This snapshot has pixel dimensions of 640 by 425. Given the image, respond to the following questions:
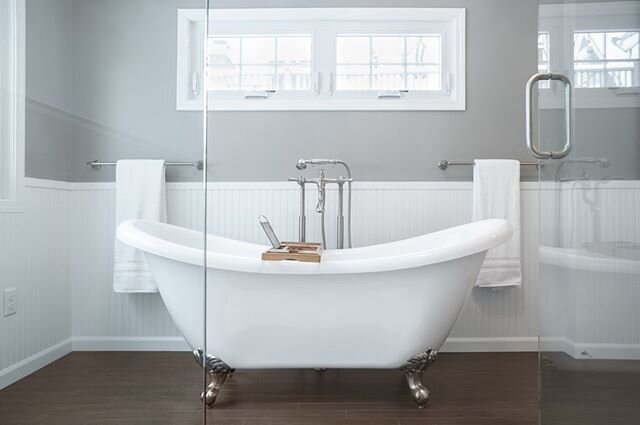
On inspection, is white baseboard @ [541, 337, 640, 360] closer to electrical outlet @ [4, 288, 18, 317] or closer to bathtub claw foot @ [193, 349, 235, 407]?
bathtub claw foot @ [193, 349, 235, 407]

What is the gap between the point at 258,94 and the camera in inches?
117

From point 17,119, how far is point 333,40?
2.12 metres

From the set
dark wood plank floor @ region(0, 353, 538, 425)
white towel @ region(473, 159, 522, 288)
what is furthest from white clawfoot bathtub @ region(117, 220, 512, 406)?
white towel @ region(473, 159, 522, 288)

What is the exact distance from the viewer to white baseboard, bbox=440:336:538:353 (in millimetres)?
2924

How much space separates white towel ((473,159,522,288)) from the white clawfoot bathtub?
761 millimetres

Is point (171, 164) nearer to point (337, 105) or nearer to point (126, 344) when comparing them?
point (126, 344)

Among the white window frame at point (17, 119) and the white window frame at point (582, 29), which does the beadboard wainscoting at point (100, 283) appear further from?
the white window frame at point (582, 29)

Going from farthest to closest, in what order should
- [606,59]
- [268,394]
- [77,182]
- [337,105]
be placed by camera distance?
[337,105] → [268,394] → [606,59] → [77,182]

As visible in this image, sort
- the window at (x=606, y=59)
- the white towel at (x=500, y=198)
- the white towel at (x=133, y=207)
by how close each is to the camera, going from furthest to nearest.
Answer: the white towel at (x=500, y=198) → the window at (x=606, y=59) → the white towel at (x=133, y=207)

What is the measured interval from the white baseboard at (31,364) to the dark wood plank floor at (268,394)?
0.02 meters

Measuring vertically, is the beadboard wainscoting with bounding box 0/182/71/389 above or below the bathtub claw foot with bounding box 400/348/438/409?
above

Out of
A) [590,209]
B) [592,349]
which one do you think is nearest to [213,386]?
[592,349]

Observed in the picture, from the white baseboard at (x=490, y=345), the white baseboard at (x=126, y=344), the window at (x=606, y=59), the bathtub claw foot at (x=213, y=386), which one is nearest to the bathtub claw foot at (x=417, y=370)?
the bathtub claw foot at (x=213, y=386)

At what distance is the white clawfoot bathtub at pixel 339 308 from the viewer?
1.98 metres
